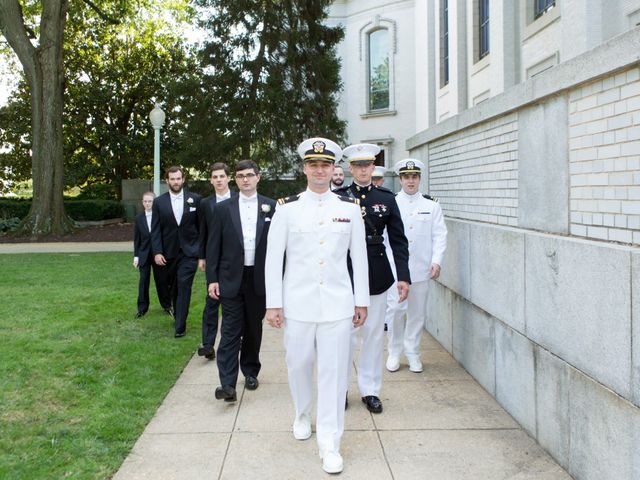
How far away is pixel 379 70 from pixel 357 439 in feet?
110

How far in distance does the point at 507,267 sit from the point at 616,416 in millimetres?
2028

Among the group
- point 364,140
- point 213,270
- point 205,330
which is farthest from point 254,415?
point 364,140

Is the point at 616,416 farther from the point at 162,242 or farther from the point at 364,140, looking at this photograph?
the point at 364,140

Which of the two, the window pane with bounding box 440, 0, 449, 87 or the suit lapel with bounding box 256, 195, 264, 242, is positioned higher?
the window pane with bounding box 440, 0, 449, 87

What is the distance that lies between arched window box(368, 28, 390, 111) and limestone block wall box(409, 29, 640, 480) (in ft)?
99.6

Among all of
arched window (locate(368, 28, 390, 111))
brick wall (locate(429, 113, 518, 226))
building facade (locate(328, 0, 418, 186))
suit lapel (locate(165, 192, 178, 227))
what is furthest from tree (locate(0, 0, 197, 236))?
brick wall (locate(429, 113, 518, 226))

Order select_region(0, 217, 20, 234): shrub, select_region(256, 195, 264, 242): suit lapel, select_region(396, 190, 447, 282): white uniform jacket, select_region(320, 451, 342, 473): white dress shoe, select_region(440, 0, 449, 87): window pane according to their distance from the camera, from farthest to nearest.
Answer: select_region(440, 0, 449, 87): window pane → select_region(0, 217, 20, 234): shrub → select_region(396, 190, 447, 282): white uniform jacket → select_region(256, 195, 264, 242): suit lapel → select_region(320, 451, 342, 473): white dress shoe

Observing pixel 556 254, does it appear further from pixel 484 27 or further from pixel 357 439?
pixel 484 27

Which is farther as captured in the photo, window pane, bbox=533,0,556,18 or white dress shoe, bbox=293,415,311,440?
window pane, bbox=533,0,556,18

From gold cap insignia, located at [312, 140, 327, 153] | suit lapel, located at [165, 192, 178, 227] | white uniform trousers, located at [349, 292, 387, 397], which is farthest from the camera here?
suit lapel, located at [165, 192, 178, 227]

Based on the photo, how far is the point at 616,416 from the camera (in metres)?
3.66

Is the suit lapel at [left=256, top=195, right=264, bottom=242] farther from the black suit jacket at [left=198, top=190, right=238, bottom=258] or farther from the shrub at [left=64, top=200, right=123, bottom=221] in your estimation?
the shrub at [left=64, top=200, right=123, bottom=221]

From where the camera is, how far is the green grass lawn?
4.69 m

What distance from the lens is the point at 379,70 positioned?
3666cm
